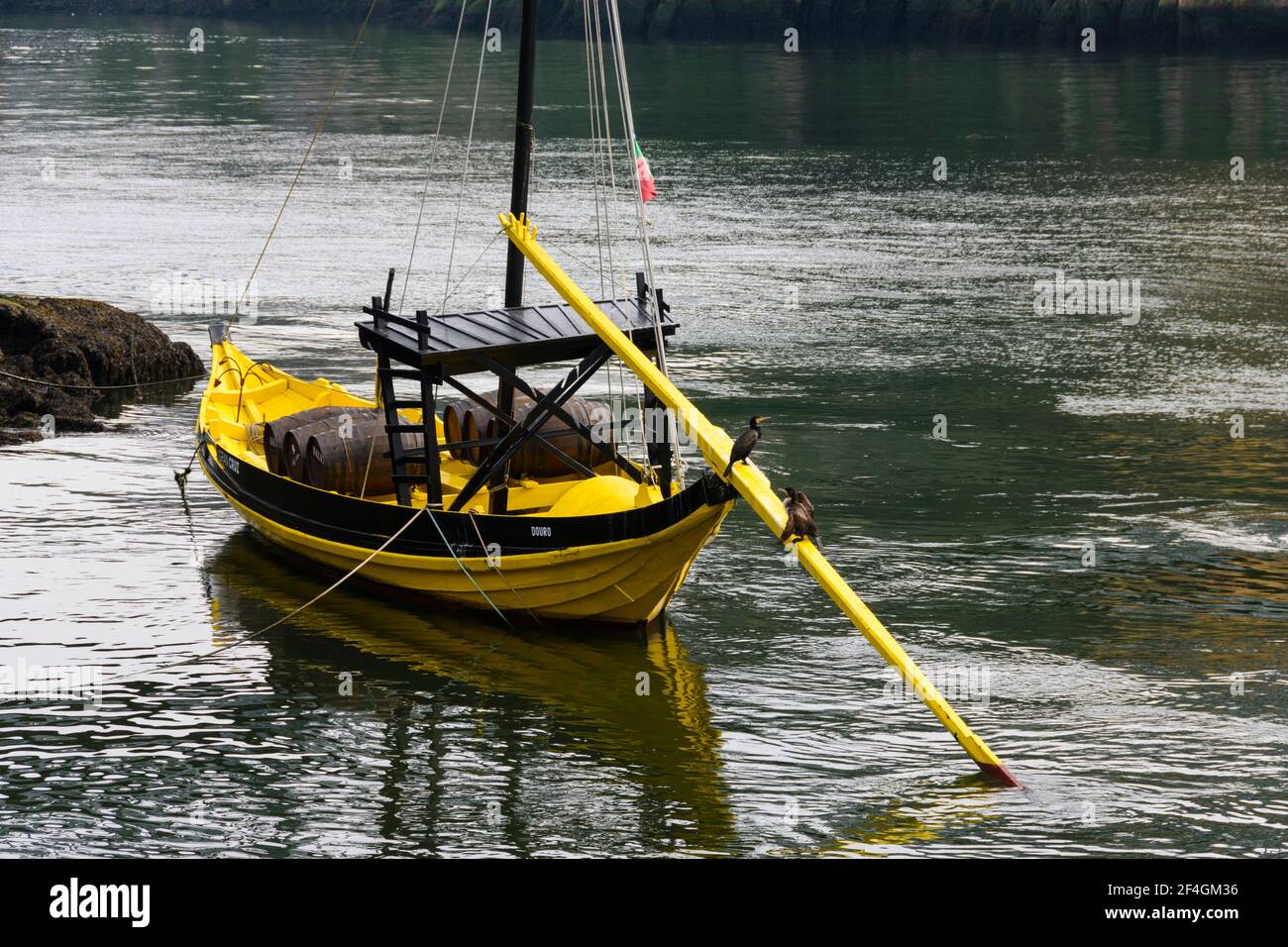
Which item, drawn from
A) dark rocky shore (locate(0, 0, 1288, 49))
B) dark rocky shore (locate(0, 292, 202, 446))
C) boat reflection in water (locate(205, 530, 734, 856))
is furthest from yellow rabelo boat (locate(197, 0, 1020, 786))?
dark rocky shore (locate(0, 0, 1288, 49))

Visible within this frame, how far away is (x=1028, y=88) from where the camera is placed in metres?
81.4

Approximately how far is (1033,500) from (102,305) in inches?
712

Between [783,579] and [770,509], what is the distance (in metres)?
5.16

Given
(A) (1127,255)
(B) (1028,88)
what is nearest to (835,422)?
(A) (1127,255)

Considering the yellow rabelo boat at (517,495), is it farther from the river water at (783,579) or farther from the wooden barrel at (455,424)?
the river water at (783,579)

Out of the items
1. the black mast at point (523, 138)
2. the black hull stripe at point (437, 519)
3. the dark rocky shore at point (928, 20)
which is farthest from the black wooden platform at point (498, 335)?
the dark rocky shore at point (928, 20)

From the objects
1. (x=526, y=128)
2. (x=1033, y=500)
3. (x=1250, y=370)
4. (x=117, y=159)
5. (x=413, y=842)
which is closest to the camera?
(x=413, y=842)

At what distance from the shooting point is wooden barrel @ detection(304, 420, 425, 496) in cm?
1978

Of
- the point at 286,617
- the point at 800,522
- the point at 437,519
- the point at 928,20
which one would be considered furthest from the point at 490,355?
the point at 928,20

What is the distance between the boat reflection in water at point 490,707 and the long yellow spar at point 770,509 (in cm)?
197

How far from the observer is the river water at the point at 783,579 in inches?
583

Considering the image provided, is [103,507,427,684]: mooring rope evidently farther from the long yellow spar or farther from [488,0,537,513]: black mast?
the long yellow spar

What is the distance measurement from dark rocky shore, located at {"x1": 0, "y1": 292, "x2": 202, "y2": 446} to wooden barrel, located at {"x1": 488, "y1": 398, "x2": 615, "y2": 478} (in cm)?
1029
